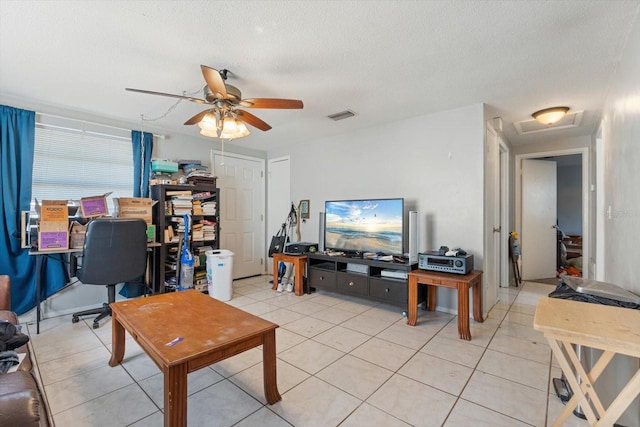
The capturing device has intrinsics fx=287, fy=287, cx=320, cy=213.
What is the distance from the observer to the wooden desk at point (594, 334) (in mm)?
989

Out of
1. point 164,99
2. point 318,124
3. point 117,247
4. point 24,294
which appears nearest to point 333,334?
point 117,247

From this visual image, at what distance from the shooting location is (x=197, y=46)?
6.67ft

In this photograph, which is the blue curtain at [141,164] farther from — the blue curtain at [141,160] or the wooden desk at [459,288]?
the wooden desk at [459,288]

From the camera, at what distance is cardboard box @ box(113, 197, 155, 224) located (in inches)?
134

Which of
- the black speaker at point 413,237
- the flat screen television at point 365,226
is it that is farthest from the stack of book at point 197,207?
the black speaker at point 413,237

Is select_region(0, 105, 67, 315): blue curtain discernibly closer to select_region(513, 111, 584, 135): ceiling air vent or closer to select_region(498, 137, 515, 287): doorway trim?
select_region(513, 111, 584, 135): ceiling air vent

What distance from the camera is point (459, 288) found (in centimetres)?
265

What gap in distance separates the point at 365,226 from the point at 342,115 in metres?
1.39

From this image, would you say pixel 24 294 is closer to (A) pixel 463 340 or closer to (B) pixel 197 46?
(B) pixel 197 46

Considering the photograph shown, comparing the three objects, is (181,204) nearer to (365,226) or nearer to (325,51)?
(365,226)

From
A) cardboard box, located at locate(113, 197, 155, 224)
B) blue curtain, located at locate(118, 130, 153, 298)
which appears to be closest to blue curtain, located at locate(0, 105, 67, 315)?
cardboard box, located at locate(113, 197, 155, 224)

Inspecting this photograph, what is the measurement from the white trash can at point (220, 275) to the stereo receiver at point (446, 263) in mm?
2386

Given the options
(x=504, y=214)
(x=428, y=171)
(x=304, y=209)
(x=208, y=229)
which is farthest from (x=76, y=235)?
(x=504, y=214)

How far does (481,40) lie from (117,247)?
11.8 ft
